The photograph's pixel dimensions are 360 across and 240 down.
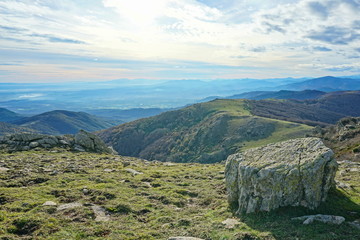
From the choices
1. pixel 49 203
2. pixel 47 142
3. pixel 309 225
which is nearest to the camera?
pixel 309 225

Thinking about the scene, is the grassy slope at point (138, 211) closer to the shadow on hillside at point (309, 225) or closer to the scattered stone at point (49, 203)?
the shadow on hillside at point (309, 225)

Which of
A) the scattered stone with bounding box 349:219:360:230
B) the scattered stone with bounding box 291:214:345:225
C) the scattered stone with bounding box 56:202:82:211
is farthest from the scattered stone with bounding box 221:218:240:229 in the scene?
the scattered stone with bounding box 56:202:82:211

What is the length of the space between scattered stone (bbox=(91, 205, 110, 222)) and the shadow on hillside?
9854mm

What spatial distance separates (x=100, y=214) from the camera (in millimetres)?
17703

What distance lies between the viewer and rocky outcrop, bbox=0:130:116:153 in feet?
155

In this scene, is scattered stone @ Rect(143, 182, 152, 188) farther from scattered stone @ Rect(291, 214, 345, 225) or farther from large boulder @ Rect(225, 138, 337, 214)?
scattered stone @ Rect(291, 214, 345, 225)

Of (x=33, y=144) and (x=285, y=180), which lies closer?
(x=285, y=180)

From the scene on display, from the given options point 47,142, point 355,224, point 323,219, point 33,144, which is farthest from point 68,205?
point 47,142

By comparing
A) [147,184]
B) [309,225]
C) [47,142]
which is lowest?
[147,184]

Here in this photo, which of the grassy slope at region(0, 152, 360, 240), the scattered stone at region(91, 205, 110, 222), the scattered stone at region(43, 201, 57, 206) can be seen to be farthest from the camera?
the scattered stone at region(43, 201, 57, 206)

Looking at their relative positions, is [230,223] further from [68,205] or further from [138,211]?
[68,205]

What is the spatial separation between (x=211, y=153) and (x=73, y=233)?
152014mm

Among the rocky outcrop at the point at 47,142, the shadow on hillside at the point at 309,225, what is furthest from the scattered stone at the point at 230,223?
the rocky outcrop at the point at 47,142

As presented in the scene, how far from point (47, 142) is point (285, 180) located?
48773 millimetres
